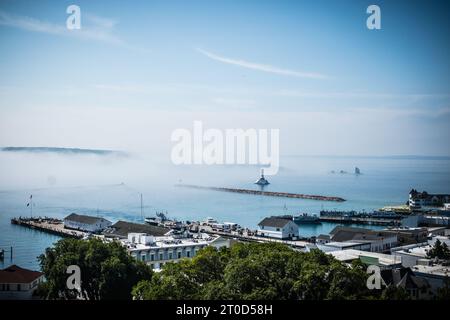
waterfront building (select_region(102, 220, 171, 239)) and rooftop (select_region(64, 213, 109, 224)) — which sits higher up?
rooftop (select_region(64, 213, 109, 224))

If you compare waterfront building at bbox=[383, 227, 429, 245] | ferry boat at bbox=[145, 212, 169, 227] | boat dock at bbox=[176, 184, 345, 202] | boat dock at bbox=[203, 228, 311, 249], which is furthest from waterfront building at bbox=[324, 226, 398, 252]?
boat dock at bbox=[176, 184, 345, 202]

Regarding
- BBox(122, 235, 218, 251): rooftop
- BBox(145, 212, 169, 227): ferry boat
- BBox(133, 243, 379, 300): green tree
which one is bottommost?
BBox(145, 212, 169, 227): ferry boat

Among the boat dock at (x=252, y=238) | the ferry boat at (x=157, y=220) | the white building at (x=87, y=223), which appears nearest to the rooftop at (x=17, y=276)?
the white building at (x=87, y=223)

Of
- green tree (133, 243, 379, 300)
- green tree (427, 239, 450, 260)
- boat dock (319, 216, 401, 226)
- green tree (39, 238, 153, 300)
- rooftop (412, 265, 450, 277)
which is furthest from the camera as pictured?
boat dock (319, 216, 401, 226)

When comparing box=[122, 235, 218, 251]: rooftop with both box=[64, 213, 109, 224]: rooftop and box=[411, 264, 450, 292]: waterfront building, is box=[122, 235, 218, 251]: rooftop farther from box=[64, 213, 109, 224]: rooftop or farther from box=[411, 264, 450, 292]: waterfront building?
box=[64, 213, 109, 224]: rooftop

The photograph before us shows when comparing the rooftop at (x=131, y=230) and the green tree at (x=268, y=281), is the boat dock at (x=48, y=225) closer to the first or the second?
the rooftop at (x=131, y=230)

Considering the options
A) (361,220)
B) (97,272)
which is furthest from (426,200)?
(97,272)

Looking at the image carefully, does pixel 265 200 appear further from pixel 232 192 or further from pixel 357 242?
pixel 357 242

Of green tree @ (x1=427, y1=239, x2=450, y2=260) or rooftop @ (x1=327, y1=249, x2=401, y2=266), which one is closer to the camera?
rooftop @ (x1=327, y1=249, x2=401, y2=266)
